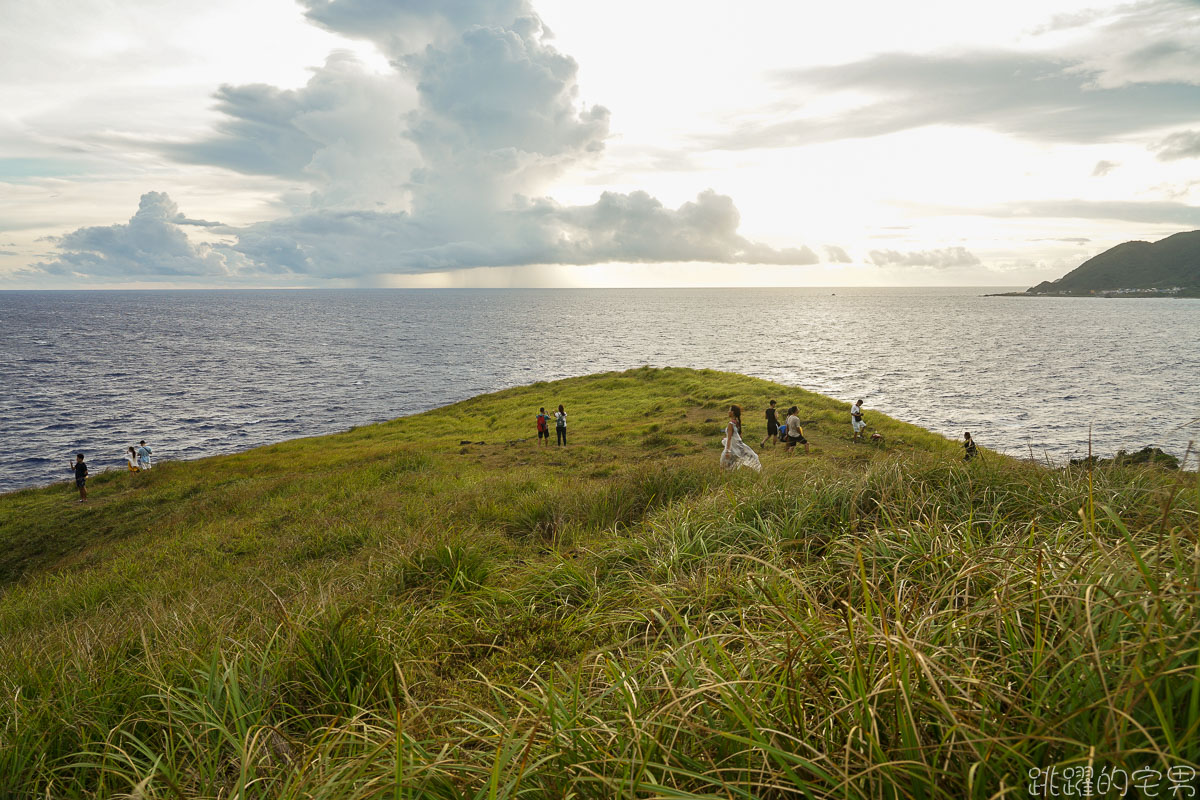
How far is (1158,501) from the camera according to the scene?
5043 millimetres

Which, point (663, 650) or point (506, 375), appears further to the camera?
point (506, 375)

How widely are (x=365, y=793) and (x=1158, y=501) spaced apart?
6327mm

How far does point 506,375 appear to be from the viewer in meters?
82.9

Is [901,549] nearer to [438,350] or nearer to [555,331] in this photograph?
[438,350]

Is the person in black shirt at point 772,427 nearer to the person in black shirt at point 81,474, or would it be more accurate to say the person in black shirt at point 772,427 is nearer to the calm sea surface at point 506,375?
the calm sea surface at point 506,375

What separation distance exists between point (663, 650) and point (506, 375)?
80168 millimetres

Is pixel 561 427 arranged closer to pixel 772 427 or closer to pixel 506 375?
pixel 772 427

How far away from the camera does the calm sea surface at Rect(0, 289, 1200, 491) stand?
4434 cm

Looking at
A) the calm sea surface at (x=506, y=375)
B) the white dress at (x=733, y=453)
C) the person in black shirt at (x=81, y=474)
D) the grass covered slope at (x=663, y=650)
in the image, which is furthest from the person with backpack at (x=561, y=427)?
the person in black shirt at (x=81, y=474)

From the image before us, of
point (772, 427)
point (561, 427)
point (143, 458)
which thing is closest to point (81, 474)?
point (143, 458)

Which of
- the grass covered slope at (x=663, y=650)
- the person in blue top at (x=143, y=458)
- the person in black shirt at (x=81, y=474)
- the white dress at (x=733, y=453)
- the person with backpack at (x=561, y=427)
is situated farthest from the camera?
the person in blue top at (x=143, y=458)

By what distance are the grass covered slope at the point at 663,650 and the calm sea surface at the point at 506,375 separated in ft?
6.69

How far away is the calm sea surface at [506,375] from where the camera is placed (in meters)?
44.3

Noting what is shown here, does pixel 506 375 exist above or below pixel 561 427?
below
